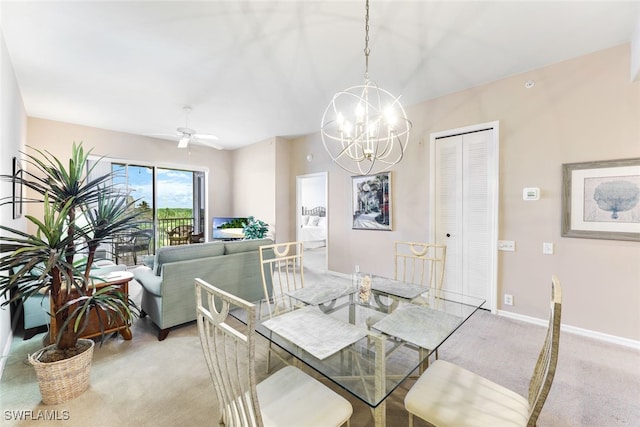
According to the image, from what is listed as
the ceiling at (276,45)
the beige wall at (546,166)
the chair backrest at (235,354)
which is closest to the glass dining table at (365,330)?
the chair backrest at (235,354)

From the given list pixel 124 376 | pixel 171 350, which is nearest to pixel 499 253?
pixel 171 350

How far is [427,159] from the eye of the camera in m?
3.79

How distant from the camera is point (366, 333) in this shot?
150 centimetres

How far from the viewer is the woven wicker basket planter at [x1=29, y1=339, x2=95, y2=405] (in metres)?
1.71

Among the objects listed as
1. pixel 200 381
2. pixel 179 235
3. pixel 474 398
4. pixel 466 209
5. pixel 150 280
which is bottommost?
pixel 200 381

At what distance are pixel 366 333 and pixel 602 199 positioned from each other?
2.89 m

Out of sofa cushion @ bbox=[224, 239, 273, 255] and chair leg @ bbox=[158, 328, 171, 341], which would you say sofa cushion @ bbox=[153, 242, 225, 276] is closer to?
sofa cushion @ bbox=[224, 239, 273, 255]

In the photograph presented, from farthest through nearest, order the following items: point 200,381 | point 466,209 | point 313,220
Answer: point 313,220 → point 466,209 → point 200,381

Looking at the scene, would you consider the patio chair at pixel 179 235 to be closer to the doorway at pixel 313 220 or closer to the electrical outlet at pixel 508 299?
the doorway at pixel 313 220

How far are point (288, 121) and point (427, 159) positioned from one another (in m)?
2.46

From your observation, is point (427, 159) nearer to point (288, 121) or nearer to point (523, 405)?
point (288, 121)

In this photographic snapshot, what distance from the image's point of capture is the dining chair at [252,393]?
979 mm

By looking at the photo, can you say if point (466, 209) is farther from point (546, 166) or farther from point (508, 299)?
point (508, 299)

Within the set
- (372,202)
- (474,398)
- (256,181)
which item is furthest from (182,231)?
(474,398)
